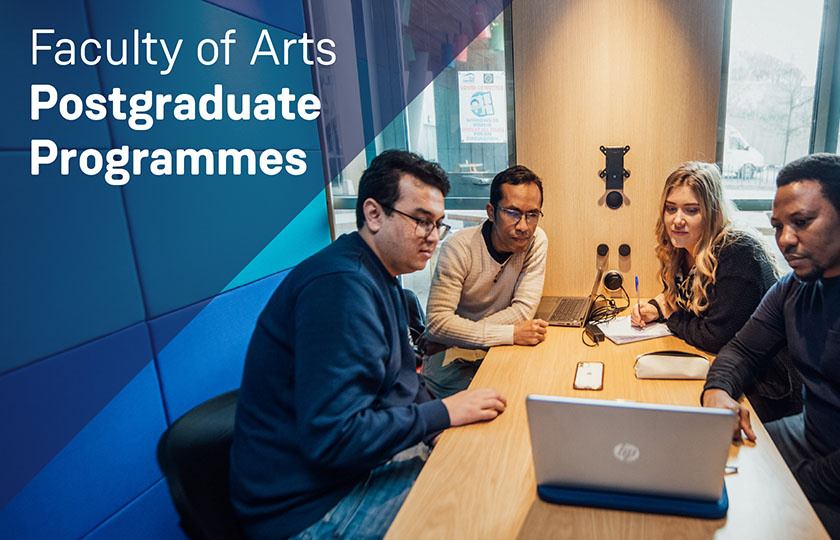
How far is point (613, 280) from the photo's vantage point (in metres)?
2.46

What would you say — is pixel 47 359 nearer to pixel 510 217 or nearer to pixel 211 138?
pixel 211 138

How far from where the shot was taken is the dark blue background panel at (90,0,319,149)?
1638 mm

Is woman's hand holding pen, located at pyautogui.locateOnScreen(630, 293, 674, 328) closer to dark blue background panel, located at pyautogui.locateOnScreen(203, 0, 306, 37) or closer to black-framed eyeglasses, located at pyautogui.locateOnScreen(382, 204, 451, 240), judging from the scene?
black-framed eyeglasses, located at pyautogui.locateOnScreen(382, 204, 451, 240)

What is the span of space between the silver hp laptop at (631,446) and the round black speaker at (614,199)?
1738 millimetres

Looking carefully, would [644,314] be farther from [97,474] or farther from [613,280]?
[97,474]

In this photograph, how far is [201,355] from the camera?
194cm

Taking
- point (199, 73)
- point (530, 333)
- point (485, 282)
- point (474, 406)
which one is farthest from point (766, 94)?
point (199, 73)

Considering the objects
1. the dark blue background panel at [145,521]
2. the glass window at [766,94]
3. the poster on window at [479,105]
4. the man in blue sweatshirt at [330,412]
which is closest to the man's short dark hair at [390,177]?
the man in blue sweatshirt at [330,412]

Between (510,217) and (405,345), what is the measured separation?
0.88 metres

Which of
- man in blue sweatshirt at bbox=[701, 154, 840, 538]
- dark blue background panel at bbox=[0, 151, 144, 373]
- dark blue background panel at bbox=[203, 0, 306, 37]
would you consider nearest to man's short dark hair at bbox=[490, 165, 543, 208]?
man in blue sweatshirt at bbox=[701, 154, 840, 538]

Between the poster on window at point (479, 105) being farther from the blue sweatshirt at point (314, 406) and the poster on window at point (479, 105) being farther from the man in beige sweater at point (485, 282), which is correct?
the blue sweatshirt at point (314, 406)

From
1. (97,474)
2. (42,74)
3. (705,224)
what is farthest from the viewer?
(705,224)

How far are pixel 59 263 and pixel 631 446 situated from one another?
1.58 m

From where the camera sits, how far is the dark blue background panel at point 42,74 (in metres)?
1.34
